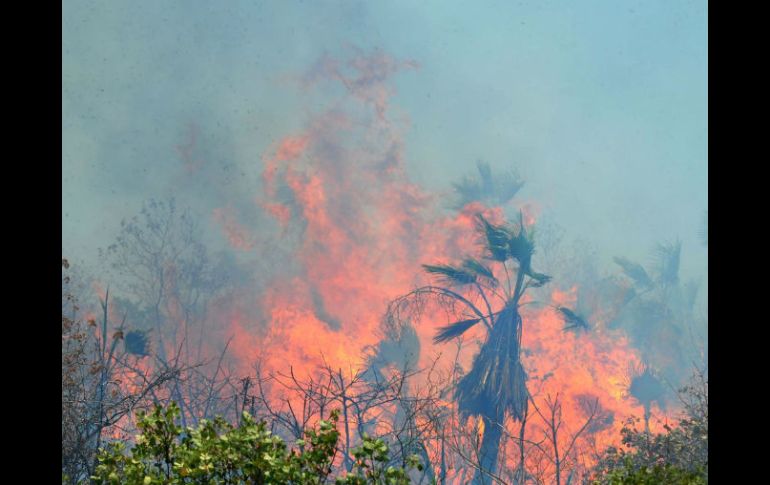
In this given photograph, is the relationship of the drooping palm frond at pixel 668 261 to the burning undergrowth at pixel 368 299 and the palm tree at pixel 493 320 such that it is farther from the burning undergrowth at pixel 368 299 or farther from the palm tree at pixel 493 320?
the palm tree at pixel 493 320

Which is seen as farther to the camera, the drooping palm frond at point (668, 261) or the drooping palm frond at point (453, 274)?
the drooping palm frond at point (668, 261)

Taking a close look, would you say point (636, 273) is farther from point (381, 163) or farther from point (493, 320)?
point (381, 163)

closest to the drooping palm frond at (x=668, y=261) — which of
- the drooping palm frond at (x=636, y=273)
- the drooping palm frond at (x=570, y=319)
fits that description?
the drooping palm frond at (x=636, y=273)

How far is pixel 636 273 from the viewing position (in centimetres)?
873

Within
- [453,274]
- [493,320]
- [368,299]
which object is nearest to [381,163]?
[368,299]

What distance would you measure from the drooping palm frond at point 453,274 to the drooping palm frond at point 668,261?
2.68 m

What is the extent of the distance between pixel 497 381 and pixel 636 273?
2.84 m

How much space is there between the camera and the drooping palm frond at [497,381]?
22.0ft

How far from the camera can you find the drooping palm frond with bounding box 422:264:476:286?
284 inches

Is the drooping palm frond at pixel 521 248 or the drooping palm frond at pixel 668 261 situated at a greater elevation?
the drooping palm frond at pixel 668 261

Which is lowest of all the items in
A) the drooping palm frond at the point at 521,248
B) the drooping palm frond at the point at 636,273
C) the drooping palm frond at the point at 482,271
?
the drooping palm frond at the point at 482,271
